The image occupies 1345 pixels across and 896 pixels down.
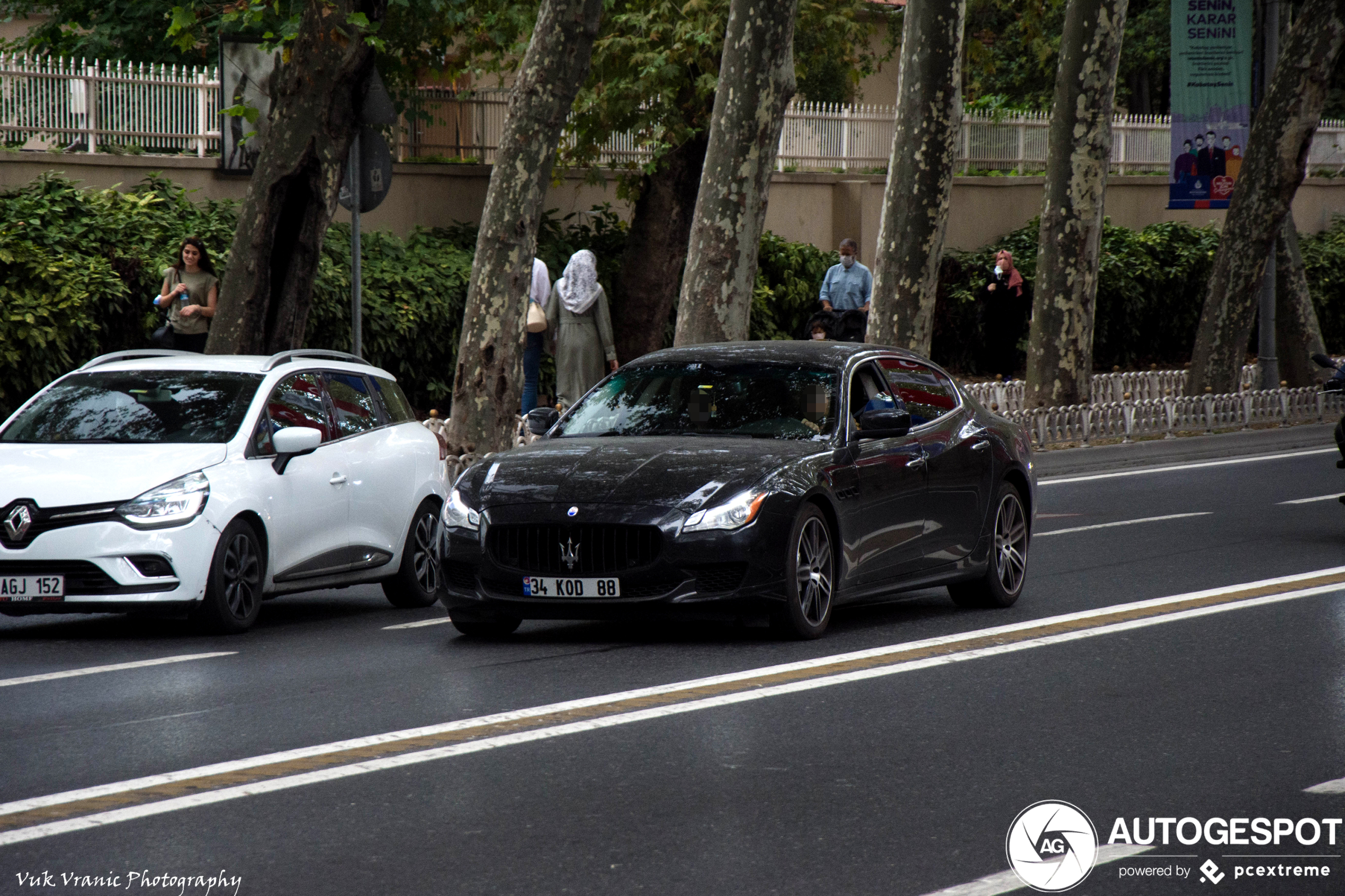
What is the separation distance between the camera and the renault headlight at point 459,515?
32.2ft

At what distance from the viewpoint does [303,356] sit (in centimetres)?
1189

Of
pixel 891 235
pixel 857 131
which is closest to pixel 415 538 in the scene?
pixel 891 235

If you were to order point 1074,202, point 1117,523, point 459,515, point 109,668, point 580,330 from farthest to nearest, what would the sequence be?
point 1074,202
point 580,330
point 1117,523
point 459,515
point 109,668

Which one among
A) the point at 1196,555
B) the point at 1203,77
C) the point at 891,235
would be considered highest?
the point at 1203,77

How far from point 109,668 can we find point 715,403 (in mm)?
3463

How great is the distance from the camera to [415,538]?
1212 cm

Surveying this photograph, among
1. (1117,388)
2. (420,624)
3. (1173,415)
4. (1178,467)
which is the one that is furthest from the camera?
(1117,388)

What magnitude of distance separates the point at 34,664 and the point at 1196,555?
25.7 feet

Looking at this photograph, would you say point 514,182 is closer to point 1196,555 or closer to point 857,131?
point 1196,555

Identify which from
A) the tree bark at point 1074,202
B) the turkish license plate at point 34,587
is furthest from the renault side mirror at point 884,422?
the tree bark at point 1074,202

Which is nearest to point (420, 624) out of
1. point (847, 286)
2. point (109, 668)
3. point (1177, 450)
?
point (109, 668)

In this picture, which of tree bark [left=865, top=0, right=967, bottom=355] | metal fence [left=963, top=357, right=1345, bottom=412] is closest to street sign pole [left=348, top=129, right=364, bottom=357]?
tree bark [left=865, top=0, right=967, bottom=355]

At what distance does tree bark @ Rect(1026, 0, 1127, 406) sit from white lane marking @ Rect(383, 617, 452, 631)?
14535 mm

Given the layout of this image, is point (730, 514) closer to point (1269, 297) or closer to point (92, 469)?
point (92, 469)
